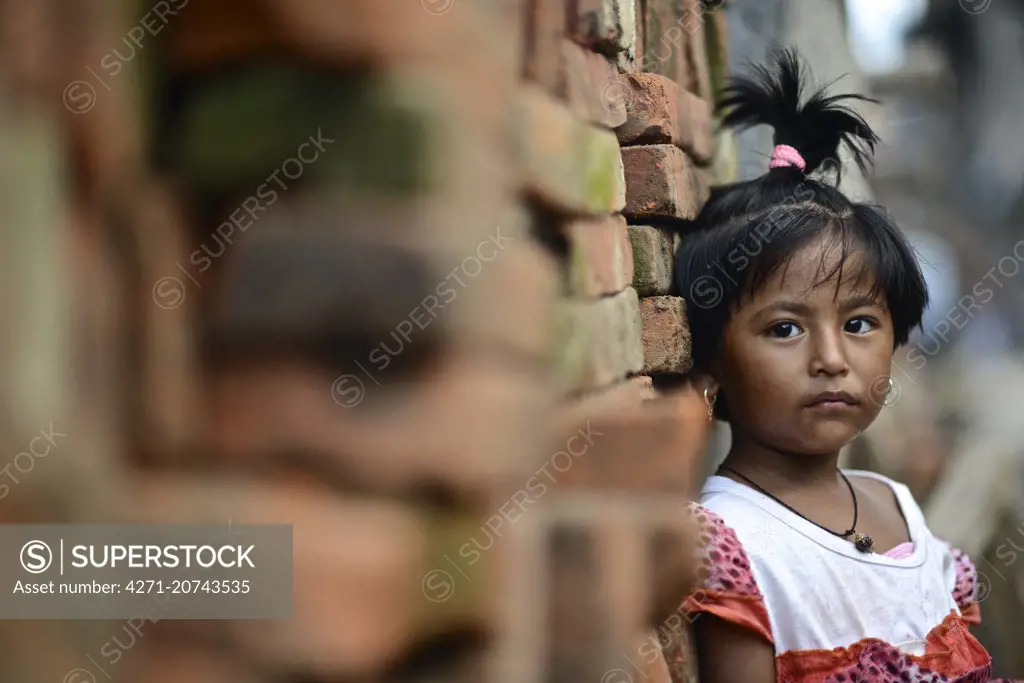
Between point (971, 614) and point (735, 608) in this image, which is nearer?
point (735, 608)

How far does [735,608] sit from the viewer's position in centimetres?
142

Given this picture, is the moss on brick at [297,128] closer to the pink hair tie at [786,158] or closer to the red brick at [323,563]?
the red brick at [323,563]

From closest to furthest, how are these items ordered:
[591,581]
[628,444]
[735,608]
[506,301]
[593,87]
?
[506,301]
[591,581]
[628,444]
[593,87]
[735,608]

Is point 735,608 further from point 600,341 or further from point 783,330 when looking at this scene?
point 600,341

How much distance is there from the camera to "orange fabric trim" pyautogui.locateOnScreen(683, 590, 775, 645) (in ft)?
4.64

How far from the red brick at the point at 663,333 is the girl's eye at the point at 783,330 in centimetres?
14

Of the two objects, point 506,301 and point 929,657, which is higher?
point 506,301

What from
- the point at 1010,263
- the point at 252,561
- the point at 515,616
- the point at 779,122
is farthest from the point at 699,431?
the point at 1010,263

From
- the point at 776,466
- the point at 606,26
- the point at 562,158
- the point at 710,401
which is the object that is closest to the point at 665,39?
the point at 606,26

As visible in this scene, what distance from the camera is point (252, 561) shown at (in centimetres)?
55

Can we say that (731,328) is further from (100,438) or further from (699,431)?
(100,438)

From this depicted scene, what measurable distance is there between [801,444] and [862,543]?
0.59 feet

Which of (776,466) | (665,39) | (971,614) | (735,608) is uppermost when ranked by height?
(665,39)

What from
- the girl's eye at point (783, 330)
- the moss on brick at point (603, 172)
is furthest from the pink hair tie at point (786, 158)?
the moss on brick at point (603, 172)
